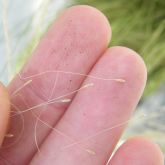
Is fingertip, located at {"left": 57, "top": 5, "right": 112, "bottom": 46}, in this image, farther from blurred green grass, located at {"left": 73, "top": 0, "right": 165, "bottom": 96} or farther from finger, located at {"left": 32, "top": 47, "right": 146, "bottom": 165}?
blurred green grass, located at {"left": 73, "top": 0, "right": 165, "bottom": 96}

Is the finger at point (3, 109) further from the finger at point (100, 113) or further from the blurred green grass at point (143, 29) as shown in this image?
the blurred green grass at point (143, 29)

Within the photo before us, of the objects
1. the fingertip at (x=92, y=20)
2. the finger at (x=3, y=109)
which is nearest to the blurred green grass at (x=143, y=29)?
the fingertip at (x=92, y=20)

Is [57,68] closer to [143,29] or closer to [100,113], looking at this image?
[100,113]

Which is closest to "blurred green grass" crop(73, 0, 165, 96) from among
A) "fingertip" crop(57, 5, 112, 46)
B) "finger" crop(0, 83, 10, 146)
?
"fingertip" crop(57, 5, 112, 46)

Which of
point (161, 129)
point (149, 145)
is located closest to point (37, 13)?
point (161, 129)

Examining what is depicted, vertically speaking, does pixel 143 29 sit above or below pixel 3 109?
below

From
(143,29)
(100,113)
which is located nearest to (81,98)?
(100,113)
